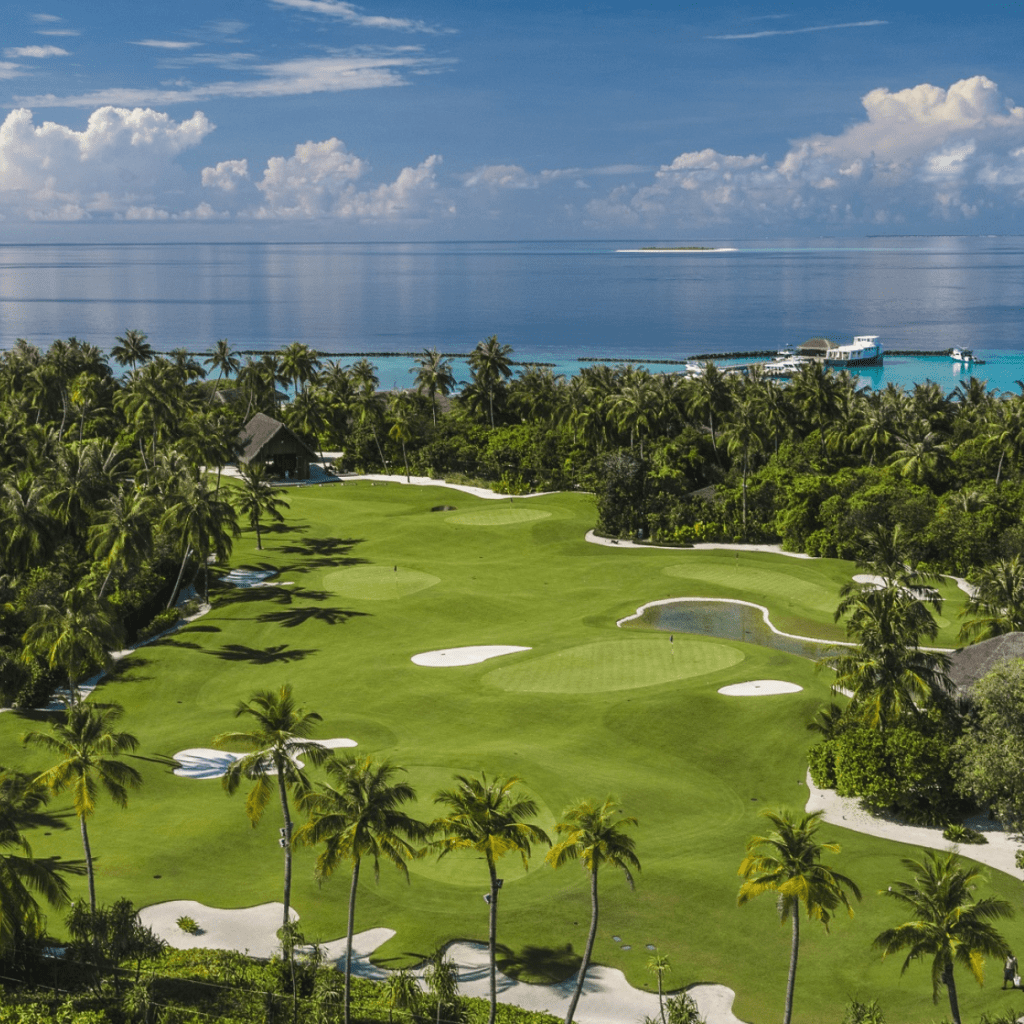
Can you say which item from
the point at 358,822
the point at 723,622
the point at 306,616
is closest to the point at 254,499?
the point at 306,616

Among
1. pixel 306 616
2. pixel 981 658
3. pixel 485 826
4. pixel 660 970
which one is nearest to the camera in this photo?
pixel 485 826

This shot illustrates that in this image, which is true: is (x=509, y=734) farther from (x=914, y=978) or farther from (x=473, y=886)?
(x=914, y=978)

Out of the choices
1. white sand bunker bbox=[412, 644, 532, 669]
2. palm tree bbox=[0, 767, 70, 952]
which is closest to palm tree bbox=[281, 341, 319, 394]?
white sand bunker bbox=[412, 644, 532, 669]

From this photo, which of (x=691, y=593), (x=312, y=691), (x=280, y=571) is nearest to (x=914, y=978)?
(x=312, y=691)

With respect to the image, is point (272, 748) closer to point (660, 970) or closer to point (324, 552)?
point (660, 970)

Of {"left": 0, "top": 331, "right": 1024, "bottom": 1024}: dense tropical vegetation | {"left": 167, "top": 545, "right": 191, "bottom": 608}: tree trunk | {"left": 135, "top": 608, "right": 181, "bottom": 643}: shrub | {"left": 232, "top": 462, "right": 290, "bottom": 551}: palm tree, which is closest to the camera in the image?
{"left": 0, "top": 331, "right": 1024, "bottom": 1024}: dense tropical vegetation

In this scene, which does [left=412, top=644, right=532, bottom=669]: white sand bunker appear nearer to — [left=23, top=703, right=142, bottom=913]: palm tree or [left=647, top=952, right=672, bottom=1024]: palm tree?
[left=23, top=703, right=142, bottom=913]: palm tree
